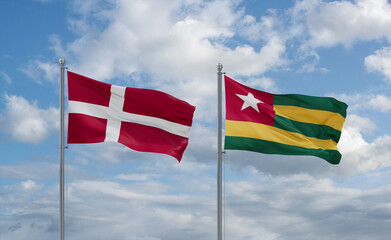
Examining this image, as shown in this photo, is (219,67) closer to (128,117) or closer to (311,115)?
(128,117)

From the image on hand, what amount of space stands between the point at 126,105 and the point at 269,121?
5271 millimetres

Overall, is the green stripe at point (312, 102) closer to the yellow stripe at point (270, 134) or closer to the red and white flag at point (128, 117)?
the yellow stripe at point (270, 134)

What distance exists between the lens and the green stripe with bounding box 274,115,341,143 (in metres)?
21.0

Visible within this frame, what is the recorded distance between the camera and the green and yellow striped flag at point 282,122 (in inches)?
793


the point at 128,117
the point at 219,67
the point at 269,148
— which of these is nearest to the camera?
the point at 128,117

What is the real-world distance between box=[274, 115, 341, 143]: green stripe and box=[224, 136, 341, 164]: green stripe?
0.67 m

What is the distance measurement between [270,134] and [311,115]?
235 cm

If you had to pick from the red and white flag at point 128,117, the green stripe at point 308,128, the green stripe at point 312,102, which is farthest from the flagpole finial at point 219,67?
the green stripe at point 308,128

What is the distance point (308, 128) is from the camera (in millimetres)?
21734

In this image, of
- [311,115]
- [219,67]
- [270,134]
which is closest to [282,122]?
[270,134]

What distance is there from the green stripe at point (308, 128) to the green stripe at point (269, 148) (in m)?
0.67

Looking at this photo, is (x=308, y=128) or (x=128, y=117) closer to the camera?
(x=128, y=117)

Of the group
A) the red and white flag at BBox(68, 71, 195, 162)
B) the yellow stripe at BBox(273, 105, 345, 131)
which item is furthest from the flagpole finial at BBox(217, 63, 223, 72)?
the yellow stripe at BBox(273, 105, 345, 131)

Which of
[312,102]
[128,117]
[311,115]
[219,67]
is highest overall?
[219,67]
